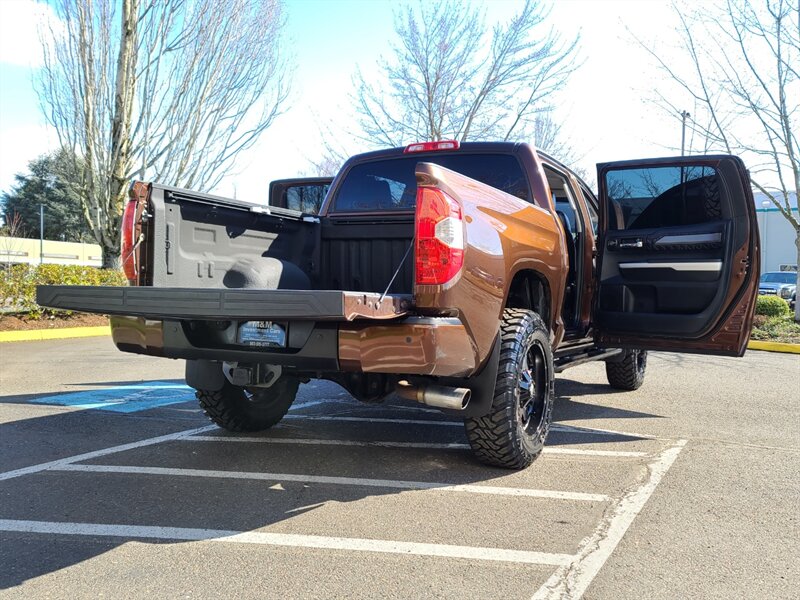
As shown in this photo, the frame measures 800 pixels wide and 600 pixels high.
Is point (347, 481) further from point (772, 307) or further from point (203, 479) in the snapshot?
point (772, 307)

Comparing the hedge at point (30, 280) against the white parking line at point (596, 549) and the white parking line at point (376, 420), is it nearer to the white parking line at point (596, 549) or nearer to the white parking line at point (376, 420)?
the white parking line at point (376, 420)

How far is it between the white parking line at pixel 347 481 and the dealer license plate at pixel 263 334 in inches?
34.3

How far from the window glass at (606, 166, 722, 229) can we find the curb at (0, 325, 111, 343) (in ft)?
33.6

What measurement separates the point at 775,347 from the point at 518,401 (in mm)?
10192

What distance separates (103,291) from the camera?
3508 millimetres

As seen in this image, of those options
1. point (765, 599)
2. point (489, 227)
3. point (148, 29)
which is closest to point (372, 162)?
point (489, 227)

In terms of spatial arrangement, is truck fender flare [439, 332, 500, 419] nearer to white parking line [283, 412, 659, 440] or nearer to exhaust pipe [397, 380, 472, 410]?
exhaust pipe [397, 380, 472, 410]

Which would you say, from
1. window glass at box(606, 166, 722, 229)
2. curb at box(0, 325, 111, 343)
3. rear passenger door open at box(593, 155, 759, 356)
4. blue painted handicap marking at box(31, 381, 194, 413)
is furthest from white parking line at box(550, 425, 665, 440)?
curb at box(0, 325, 111, 343)

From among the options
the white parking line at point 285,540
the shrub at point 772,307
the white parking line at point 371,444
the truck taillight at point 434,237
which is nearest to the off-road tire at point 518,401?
the white parking line at point 371,444

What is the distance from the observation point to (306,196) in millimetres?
6969

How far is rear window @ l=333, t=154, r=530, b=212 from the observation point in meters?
4.83

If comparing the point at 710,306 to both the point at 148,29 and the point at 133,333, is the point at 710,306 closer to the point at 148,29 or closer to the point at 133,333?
the point at 133,333

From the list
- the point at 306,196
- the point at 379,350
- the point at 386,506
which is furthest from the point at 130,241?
the point at 306,196

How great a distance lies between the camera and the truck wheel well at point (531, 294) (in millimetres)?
4465
